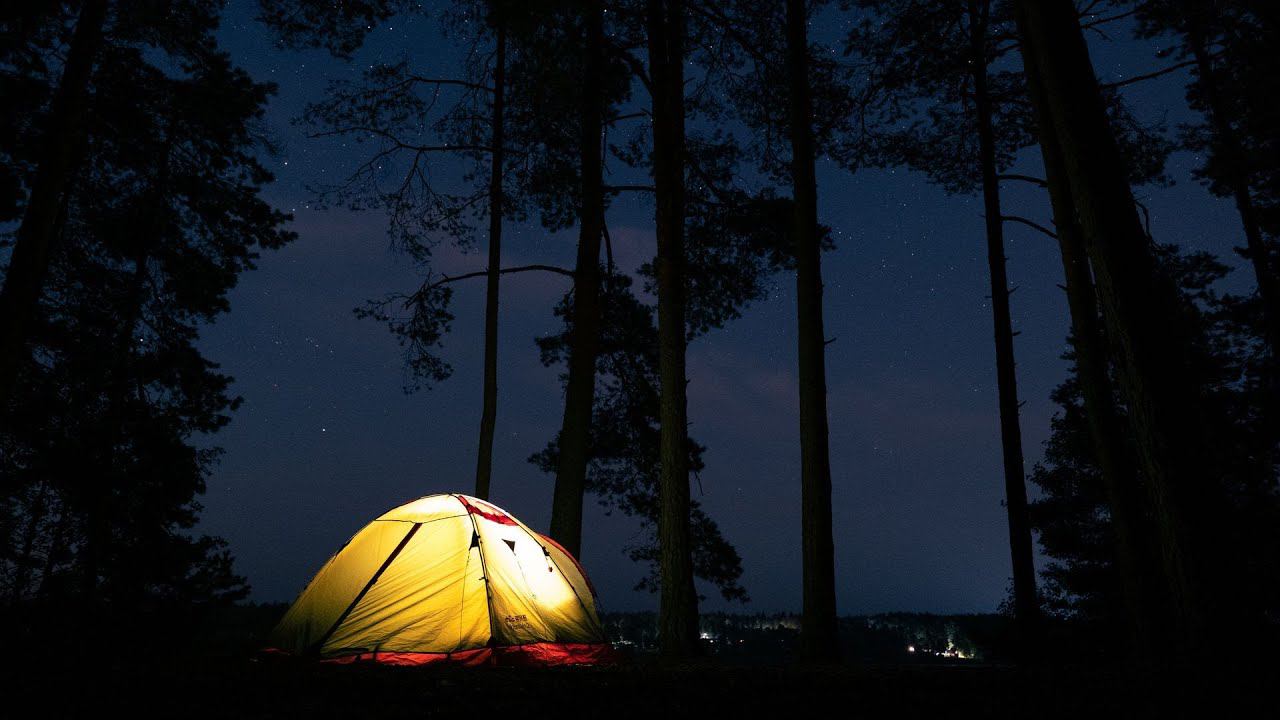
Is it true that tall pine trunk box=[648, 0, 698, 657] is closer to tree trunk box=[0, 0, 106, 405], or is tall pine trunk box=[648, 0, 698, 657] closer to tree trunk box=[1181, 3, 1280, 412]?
tree trunk box=[0, 0, 106, 405]

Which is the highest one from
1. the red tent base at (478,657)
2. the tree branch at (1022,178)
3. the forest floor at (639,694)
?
the tree branch at (1022,178)

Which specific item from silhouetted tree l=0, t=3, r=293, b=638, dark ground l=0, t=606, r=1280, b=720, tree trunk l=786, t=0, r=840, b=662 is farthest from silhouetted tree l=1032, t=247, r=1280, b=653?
silhouetted tree l=0, t=3, r=293, b=638

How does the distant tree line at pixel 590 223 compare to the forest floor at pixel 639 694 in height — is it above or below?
above

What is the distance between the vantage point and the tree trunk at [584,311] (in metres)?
10.3

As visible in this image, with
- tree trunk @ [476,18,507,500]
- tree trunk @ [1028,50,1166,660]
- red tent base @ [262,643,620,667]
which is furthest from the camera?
tree trunk @ [476,18,507,500]

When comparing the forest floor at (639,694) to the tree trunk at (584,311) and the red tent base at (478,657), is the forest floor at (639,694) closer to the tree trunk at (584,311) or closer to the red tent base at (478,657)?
the red tent base at (478,657)

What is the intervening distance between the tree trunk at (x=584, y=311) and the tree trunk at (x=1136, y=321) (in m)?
6.68

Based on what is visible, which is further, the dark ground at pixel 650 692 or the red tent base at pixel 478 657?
the red tent base at pixel 478 657

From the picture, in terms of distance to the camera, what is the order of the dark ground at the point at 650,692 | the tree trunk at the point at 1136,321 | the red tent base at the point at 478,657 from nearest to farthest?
the dark ground at the point at 650,692 → the tree trunk at the point at 1136,321 → the red tent base at the point at 478,657

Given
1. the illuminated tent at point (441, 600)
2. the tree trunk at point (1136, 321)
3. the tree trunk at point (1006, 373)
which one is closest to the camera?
the tree trunk at point (1136, 321)

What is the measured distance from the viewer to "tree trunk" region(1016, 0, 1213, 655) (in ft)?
13.5

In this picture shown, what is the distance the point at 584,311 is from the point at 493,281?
7.54ft

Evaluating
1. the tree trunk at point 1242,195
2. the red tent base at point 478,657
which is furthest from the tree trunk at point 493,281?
the tree trunk at point 1242,195

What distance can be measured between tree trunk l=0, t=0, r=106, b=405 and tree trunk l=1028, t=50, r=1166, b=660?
11.5m
